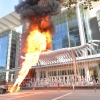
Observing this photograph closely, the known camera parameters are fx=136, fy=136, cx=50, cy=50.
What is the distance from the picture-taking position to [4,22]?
4366 centimetres

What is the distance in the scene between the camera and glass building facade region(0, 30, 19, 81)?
41.7 m

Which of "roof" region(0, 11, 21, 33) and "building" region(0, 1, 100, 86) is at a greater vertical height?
"roof" region(0, 11, 21, 33)

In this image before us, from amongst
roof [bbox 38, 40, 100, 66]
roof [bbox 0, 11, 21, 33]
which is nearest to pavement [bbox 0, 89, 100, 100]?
roof [bbox 38, 40, 100, 66]

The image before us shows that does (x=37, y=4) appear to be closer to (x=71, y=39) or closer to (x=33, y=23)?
(x=33, y=23)

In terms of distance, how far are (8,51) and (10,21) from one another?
9.55m

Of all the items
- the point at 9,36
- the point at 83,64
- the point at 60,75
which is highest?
the point at 9,36

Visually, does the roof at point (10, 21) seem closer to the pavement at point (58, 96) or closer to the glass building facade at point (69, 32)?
the glass building facade at point (69, 32)

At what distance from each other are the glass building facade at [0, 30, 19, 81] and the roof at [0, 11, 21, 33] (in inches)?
72.1

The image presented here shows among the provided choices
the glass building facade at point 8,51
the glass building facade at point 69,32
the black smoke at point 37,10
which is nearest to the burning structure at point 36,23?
the black smoke at point 37,10

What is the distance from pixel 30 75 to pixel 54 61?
8.94m

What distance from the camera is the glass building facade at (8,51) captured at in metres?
41.7

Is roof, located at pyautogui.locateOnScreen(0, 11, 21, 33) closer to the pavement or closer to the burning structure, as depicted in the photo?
the burning structure

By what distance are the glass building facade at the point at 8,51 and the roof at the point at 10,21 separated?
6.01 feet

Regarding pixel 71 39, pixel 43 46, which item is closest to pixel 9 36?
pixel 71 39
